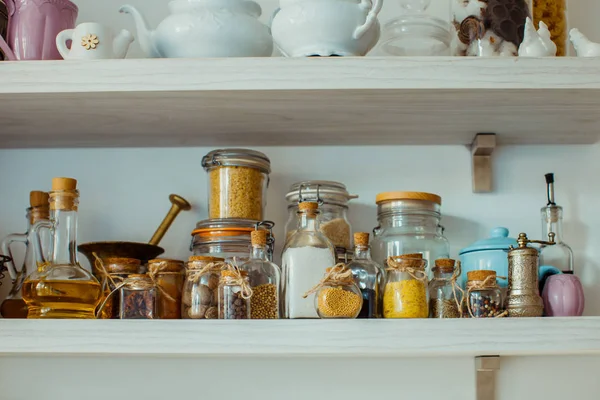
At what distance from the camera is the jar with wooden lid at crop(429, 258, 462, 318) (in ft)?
4.08

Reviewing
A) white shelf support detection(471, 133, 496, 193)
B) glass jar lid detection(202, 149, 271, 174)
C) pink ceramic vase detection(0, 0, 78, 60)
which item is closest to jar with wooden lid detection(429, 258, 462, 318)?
white shelf support detection(471, 133, 496, 193)

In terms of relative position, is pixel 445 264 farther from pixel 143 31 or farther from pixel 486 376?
pixel 143 31

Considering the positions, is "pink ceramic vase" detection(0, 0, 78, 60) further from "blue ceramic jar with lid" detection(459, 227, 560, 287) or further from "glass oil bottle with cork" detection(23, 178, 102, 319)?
"blue ceramic jar with lid" detection(459, 227, 560, 287)

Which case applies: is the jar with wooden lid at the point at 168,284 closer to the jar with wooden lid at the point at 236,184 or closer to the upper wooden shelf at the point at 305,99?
the jar with wooden lid at the point at 236,184

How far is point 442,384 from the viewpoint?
1.43m

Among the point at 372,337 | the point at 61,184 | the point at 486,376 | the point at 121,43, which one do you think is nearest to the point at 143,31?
the point at 121,43

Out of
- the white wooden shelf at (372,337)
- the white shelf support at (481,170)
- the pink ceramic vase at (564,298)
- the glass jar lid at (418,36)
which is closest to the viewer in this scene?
the white wooden shelf at (372,337)

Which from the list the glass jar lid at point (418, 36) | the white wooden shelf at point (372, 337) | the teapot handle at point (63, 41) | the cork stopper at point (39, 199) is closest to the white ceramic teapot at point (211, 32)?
the teapot handle at point (63, 41)

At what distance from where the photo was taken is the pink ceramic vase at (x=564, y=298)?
1239 millimetres

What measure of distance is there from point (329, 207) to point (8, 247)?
0.55 meters

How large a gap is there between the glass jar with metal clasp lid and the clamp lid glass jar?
0.23 feet

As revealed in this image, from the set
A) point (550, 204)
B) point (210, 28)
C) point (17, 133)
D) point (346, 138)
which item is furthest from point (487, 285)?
point (17, 133)

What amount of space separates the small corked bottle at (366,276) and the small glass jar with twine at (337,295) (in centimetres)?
5

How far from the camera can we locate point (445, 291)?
1259 millimetres
